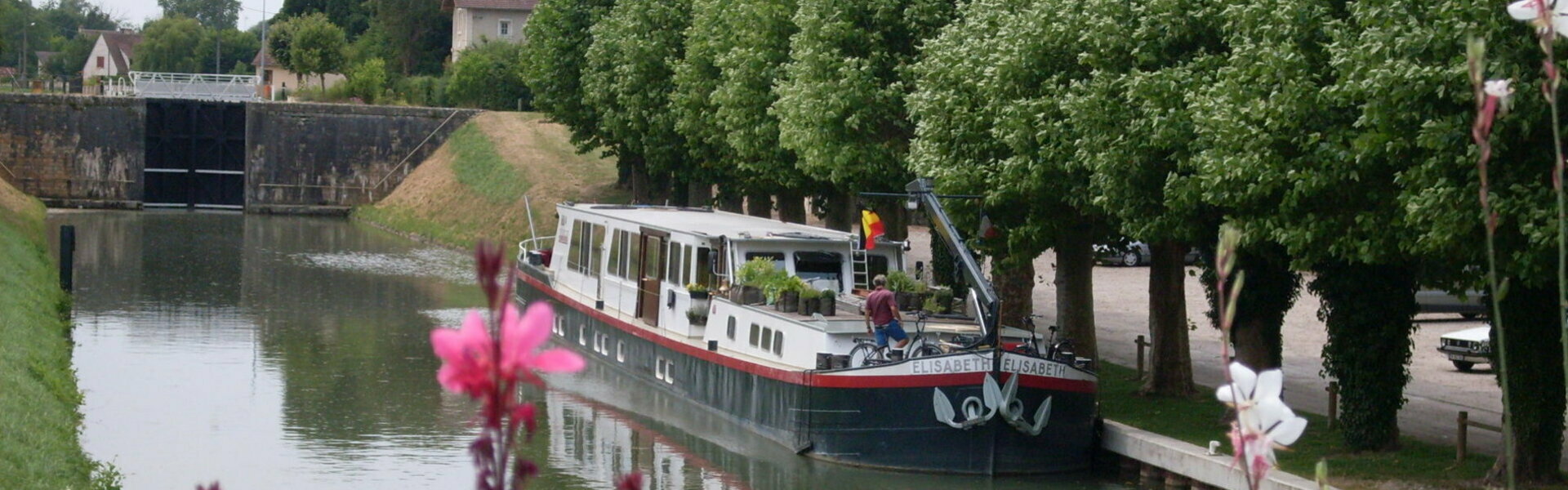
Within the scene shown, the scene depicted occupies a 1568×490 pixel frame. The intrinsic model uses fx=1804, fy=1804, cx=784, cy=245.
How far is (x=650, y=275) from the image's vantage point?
2744cm

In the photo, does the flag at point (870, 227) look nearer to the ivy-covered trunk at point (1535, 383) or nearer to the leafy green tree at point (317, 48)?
the ivy-covered trunk at point (1535, 383)

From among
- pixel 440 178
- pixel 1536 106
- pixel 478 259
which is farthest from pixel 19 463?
pixel 440 178

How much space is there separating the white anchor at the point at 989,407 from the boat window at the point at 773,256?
5.82m

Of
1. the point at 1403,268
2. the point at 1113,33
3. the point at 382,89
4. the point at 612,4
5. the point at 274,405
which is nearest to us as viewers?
the point at 1403,268

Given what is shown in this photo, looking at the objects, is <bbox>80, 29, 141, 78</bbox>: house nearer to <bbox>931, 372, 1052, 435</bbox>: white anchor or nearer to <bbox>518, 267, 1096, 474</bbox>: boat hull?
<bbox>518, 267, 1096, 474</bbox>: boat hull

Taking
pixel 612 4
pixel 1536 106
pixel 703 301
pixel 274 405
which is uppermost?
pixel 612 4

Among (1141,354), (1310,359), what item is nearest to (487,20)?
(1310,359)

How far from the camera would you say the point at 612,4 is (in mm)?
51000

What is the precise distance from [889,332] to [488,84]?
57.8m

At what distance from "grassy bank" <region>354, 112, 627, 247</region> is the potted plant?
1377 inches

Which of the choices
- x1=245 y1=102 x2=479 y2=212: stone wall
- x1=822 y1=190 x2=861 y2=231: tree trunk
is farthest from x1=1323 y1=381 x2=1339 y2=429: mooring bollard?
x1=245 y1=102 x2=479 y2=212: stone wall

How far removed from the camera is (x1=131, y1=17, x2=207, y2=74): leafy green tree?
376ft

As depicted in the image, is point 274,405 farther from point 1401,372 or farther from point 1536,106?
point 1536,106

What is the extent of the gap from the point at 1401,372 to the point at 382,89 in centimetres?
6379
